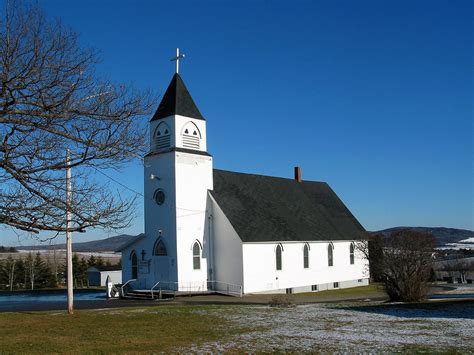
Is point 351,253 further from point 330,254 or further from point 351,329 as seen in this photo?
point 351,329

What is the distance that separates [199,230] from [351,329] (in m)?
21.4

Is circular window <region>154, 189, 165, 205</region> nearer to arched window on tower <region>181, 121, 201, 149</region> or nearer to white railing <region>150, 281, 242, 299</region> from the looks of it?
arched window on tower <region>181, 121, 201, 149</region>

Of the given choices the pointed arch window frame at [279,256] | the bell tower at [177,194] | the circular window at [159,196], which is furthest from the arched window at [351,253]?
the circular window at [159,196]

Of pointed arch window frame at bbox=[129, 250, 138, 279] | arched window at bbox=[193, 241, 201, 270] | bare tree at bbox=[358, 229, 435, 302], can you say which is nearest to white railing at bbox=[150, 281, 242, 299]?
Answer: arched window at bbox=[193, 241, 201, 270]

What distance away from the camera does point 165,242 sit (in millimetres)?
35344

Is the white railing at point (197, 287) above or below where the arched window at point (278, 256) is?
below

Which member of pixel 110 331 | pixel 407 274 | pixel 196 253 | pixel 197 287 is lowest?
pixel 197 287

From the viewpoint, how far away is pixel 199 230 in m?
36.3

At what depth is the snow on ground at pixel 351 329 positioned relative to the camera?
12.7 m

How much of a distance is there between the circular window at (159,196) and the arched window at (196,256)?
3636 millimetres

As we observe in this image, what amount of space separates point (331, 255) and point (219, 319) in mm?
27365

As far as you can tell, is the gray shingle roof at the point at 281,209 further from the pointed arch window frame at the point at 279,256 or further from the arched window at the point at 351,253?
the arched window at the point at 351,253

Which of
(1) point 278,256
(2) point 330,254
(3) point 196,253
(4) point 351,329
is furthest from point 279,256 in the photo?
(4) point 351,329

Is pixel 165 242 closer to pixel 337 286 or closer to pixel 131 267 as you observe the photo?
pixel 131 267
